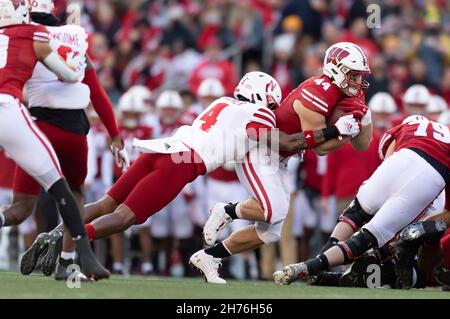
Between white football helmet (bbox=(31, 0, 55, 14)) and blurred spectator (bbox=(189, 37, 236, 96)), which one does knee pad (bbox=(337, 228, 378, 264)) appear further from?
blurred spectator (bbox=(189, 37, 236, 96))

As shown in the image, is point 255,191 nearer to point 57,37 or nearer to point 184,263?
point 57,37

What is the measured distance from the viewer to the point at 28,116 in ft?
22.1

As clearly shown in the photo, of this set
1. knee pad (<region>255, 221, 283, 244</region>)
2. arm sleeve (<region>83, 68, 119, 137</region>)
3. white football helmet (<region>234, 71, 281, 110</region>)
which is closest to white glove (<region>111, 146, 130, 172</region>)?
arm sleeve (<region>83, 68, 119, 137</region>)

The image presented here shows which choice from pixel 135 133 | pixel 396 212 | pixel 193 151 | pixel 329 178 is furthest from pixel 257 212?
pixel 135 133

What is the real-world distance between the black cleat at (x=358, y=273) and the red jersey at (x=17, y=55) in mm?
2591

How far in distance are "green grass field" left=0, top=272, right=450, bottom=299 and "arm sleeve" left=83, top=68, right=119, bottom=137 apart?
117cm

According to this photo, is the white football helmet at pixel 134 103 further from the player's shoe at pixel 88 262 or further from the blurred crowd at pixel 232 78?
the player's shoe at pixel 88 262

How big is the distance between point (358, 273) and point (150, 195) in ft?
5.03

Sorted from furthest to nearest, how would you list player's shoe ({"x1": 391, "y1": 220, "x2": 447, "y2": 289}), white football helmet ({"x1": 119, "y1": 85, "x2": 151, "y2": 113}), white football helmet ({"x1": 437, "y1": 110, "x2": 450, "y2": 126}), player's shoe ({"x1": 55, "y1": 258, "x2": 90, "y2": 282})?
white football helmet ({"x1": 119, "y1": 85, "x2": 151, "y2": 113}) → white football helmet ({"x1": 437, "y1": 110, "x2": 450, "y2": 126}) → player's shoe ({"x1": 391, "y1": 220, "x2": 447, "y2": 289}) → player's shoe ({"x1": 55, "y1": 258, "x2": 90, "y2": 282})

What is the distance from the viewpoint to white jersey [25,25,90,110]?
288 inches

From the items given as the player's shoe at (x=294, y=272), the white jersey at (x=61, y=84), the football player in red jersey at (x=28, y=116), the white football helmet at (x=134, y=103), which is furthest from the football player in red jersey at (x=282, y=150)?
the white football helmet at (x=134, y=103)

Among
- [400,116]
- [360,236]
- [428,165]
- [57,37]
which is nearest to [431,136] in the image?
[428,165]

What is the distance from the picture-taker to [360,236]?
25.1ft

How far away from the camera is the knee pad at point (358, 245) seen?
7.61 m
